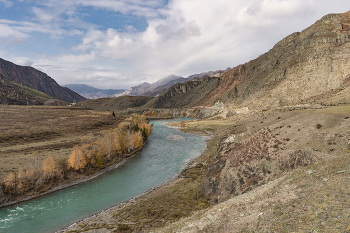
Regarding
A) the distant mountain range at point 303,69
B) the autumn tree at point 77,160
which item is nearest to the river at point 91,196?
the autumn tree at point 77,160

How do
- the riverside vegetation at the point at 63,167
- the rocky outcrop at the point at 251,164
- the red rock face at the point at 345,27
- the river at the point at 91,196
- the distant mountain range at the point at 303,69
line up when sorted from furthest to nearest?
the red rock face at the point at 345,27
the distant mountain range at the point at 303,69
the riverside vegetation at the point at 63,167
the river at the point at 91,196
the rocky outcrop at the point at 251,164

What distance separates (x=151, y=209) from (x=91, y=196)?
47.8ft

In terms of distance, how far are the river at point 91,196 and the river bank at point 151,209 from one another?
2449mm

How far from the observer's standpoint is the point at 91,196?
33188 mm

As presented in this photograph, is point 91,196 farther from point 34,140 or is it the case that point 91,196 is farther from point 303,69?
point 303,69

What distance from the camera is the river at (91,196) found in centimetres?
2595

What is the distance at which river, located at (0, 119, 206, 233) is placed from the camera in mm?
25953

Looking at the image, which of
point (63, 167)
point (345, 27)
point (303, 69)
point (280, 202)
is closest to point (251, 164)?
point (280, 202)

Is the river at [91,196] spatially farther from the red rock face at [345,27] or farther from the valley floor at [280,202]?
the red rock face at [345,27]

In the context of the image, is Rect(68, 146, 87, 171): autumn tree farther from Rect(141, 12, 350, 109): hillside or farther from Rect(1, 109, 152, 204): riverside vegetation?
Rect(141, 12, 350, 109): hillside

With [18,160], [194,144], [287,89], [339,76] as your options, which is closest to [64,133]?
[18,160]

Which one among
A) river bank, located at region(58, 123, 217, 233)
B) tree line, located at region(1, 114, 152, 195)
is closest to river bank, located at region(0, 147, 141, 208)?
tree line, located at region(1, 114, 152, 195)

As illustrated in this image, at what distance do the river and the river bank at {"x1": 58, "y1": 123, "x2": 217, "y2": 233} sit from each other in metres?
2.45

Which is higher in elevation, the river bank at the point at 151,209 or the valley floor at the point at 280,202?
the valley floor at the point at 280,202
